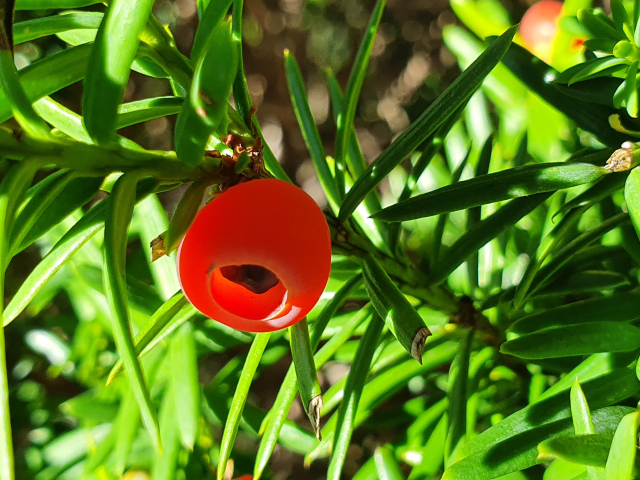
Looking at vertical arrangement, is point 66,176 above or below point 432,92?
below

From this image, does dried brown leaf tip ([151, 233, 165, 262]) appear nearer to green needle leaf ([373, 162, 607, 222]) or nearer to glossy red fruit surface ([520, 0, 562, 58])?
green needle leaf ([373, 162, 607, 222])

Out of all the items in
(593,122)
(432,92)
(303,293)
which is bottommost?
(303,293)

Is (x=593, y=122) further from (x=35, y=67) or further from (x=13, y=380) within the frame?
(x=13, y=380)

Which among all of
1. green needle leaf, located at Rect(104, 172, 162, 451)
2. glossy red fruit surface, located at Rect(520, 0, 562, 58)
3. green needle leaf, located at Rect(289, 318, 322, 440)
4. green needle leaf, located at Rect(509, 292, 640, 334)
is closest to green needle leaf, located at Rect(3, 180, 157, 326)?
green needle leaf, located at Rect(104, 172, 162, 451)

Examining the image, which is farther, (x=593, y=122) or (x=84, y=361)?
(x=84, y=361)

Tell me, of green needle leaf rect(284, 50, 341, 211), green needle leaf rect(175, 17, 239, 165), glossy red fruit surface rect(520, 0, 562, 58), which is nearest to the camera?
green needle leaf rect(175, 17, 239, 165)

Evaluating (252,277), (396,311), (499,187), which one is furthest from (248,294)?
(499,187)

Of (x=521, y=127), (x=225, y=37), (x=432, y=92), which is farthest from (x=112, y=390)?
(x=432, y=92)

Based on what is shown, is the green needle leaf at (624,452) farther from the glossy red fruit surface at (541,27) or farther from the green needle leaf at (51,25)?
the glossy red fruit surface at (541,27)
